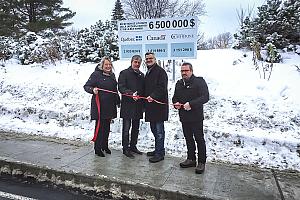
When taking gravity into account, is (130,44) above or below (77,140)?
above

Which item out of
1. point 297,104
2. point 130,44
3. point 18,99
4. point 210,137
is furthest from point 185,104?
point 18,99

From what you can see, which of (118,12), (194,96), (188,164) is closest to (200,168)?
(188,164)

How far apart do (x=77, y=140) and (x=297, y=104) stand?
5093 mm

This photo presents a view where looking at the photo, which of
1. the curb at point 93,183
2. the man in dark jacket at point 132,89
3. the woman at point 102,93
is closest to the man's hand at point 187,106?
the man in dark jacket at point 132,89

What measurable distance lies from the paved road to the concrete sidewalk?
209 millimetres

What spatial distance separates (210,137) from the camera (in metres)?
6.46

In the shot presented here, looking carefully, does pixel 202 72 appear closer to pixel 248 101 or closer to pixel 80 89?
pixel 248 101

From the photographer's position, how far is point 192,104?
15.7 ft

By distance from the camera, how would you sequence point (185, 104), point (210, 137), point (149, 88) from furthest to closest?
point (210, 137) < point (149, 88) < point (185, 104)

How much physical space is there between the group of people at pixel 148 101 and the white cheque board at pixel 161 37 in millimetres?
3146

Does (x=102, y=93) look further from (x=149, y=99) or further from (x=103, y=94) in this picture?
(x=149, y=99)

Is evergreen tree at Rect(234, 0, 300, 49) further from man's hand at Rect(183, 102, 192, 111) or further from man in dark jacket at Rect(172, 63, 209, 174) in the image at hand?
man's hand at Rect(183, 102, 192, 111)

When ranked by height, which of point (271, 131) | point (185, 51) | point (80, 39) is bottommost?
point (271, 131)

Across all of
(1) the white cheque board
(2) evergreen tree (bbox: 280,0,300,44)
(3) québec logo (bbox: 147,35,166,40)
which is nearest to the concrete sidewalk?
(1) the white cheque board
